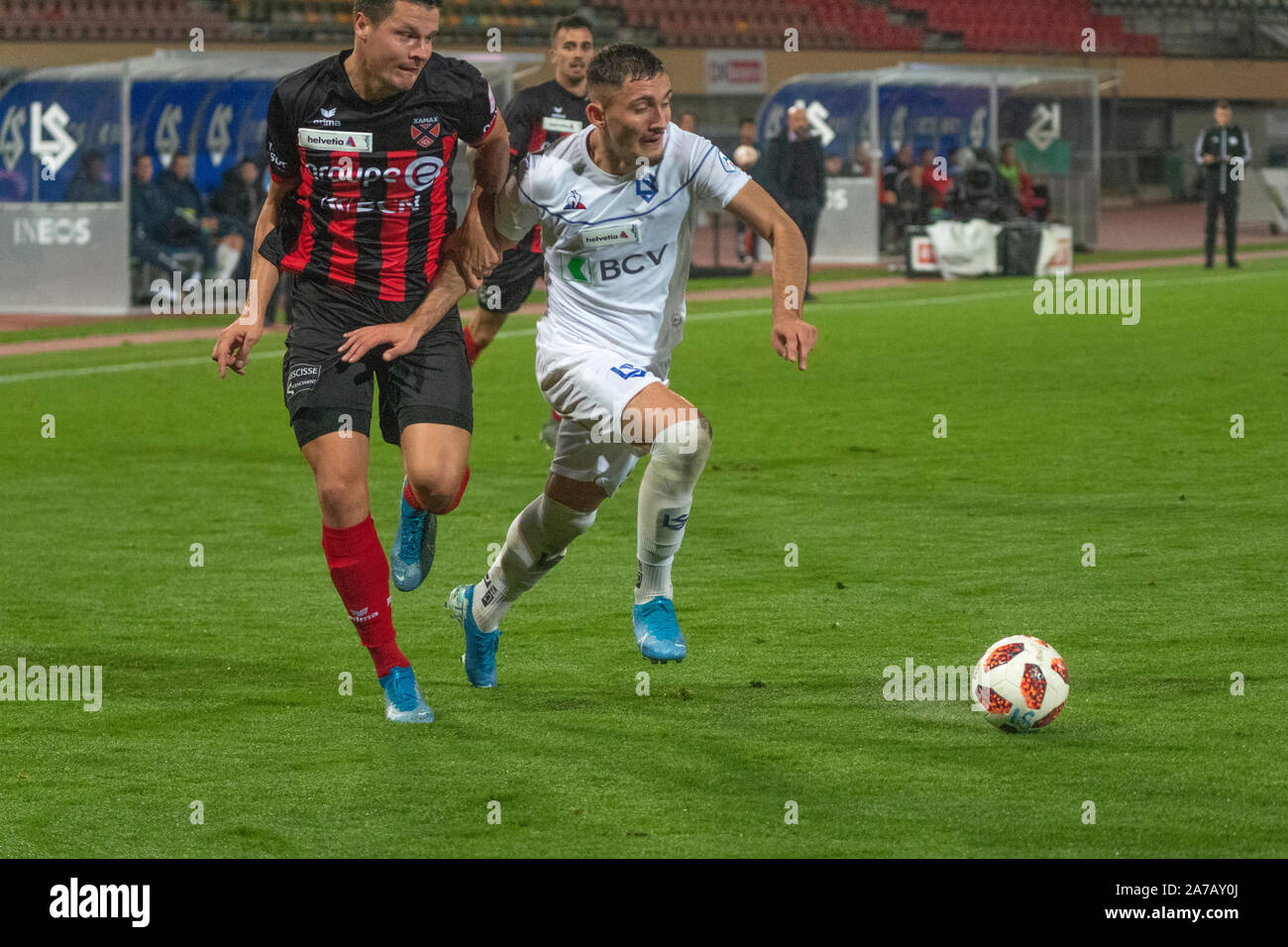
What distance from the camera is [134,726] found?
518cm

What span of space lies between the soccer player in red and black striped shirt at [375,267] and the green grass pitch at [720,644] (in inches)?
22.5

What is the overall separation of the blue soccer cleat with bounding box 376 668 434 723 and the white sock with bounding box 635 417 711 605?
2.62 feet

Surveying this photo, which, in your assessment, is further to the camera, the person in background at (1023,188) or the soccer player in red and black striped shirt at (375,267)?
the person in background at (1023,188)

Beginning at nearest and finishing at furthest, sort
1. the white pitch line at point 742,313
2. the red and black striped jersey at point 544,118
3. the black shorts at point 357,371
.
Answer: the black shorts at point 357,371, the red and black striped jersey at point 544,118, the white pitch line at point 742,313

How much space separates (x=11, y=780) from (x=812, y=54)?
33701 mm

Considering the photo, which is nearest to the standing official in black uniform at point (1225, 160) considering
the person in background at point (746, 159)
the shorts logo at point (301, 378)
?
the person in background at point (746, 159)

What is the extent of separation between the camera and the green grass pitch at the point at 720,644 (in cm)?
424

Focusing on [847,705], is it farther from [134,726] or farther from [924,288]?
[924,288]

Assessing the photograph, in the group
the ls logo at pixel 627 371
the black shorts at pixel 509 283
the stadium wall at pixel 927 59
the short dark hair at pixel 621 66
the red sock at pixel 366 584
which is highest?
the stadium wall at pixel 927 59

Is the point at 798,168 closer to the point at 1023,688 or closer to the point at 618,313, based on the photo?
the point at 618,313

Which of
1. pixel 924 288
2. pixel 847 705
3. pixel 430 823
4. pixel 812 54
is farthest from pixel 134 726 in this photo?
pixel 812 54
